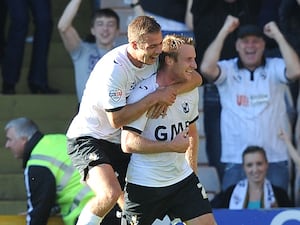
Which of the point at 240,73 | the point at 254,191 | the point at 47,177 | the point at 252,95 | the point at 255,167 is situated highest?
the point at 240,73

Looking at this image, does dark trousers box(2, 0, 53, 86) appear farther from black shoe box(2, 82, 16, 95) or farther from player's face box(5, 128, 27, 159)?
player's face box(5, 128, 27, 159)

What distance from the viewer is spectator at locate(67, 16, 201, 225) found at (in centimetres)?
831

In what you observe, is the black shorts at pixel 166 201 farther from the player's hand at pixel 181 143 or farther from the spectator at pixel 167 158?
the player's hand at pixel 181 143

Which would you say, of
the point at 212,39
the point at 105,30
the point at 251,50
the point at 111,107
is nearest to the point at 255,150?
the point at 251,50

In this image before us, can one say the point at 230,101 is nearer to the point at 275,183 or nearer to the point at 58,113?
the point at 275,183

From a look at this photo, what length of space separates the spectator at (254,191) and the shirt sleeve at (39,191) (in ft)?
5.73

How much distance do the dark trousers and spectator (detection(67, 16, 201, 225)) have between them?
304 cm

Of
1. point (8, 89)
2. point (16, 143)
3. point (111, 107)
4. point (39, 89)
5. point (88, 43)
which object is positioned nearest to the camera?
point (111, 107)

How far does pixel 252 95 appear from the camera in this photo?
11.1 metres

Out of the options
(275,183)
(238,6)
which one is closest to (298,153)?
(275,183)

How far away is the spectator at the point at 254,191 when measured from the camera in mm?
10781

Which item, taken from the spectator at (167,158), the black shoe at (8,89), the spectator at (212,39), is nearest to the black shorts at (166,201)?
the spectator at (167,158)

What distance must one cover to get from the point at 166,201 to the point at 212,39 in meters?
2.98

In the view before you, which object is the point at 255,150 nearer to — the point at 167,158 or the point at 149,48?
the point at 167,158
